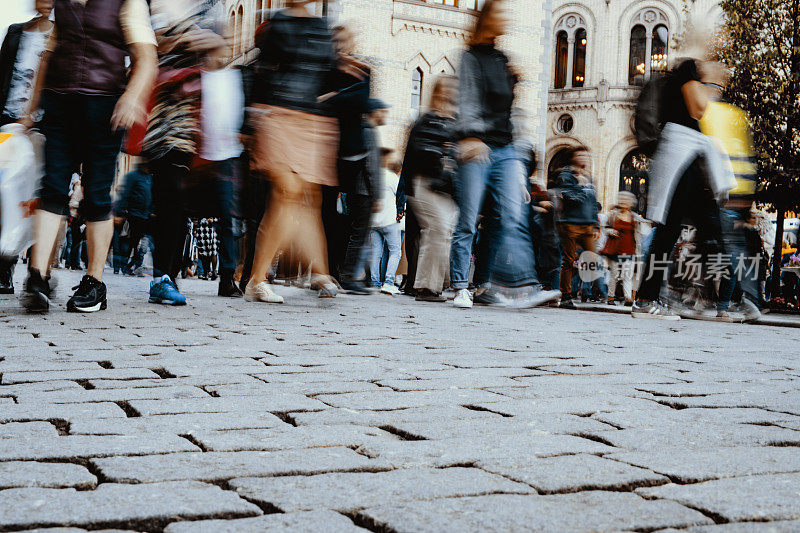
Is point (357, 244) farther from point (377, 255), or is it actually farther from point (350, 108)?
point (377, 255)

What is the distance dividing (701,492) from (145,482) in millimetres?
1027

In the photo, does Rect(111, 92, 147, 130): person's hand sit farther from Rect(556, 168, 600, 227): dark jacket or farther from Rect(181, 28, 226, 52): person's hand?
Rect(556, 168, 600, 227): dark jacket

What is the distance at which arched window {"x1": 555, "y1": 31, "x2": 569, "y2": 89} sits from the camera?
126 ft

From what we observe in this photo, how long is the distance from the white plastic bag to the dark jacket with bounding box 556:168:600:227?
6054mm

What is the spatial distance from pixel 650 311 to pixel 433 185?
83.7 inches

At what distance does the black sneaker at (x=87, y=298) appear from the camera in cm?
548

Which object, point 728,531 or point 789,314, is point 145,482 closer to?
point 728,531

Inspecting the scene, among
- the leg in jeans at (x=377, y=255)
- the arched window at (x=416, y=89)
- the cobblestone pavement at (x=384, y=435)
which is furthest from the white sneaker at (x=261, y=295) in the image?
the arched window at (x=416, y=89)

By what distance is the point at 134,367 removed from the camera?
10.8 feet

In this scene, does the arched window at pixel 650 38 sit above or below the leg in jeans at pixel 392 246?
above

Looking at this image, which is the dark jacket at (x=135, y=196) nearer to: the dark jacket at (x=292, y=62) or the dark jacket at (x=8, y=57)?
the dark jacket at (x=8, y=57)

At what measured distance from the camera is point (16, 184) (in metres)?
6.60

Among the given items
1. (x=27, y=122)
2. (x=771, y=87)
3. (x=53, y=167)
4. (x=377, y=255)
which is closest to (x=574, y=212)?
(x=377, y=255)

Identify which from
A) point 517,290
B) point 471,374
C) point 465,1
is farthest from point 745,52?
point 465,1
